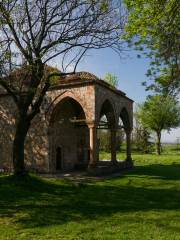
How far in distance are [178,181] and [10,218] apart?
10.8 meters

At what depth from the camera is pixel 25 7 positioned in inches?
546

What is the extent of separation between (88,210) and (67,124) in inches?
571

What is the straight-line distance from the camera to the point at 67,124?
80.5ft

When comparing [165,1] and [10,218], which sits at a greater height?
[165,1]

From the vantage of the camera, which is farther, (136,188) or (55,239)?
(136,188)

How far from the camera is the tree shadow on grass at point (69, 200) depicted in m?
9.55

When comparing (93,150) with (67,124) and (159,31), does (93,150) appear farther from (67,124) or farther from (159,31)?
(159,31)

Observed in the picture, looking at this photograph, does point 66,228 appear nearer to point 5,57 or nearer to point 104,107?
point 5,57

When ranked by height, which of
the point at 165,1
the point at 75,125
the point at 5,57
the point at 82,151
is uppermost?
the point at 165,1

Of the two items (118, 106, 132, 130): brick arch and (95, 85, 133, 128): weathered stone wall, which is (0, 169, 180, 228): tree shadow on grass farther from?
(118, 106, 132, 130): brick arch

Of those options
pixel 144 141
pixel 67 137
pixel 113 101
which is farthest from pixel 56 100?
pixel 144 141

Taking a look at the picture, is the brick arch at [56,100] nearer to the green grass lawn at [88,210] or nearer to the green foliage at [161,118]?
the green grass lawn at [88,210]

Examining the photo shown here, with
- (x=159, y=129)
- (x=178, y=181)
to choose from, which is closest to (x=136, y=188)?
(x=178, y=181)

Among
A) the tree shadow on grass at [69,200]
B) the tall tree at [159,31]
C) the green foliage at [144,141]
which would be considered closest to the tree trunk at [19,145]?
the tree shadow on grass at [69,200]
